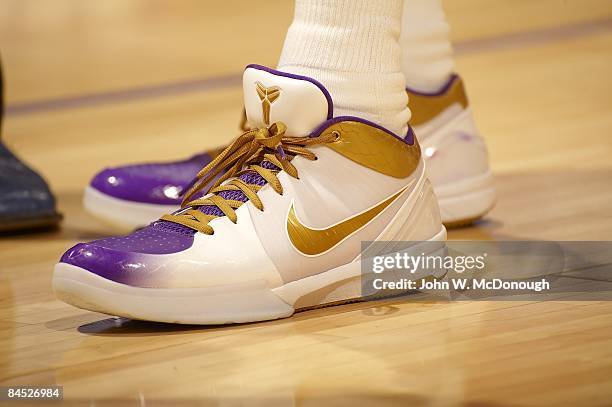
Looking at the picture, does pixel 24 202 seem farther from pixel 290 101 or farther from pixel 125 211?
pixel 290 101

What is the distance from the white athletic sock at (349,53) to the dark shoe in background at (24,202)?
22.7 inches

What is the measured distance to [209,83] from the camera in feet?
10.3

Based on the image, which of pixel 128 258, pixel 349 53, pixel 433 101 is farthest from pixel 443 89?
pixel 128 258

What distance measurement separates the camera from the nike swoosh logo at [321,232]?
1093 mm

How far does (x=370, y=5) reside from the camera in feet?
3.73

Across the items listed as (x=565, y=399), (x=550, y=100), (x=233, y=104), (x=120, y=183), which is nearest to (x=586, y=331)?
(x=565, y=399)

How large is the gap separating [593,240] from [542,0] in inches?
117

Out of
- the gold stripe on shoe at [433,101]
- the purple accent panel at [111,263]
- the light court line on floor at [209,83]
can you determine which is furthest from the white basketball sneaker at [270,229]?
the light court line on floor at [209,83]

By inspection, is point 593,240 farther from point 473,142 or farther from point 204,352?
point 204,352

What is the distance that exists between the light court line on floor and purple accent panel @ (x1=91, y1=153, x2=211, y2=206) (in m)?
1.48

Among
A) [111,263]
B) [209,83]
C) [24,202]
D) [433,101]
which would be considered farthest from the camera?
[209,83]

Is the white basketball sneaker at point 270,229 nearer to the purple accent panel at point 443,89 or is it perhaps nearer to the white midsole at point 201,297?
the white midsole at point 201,297

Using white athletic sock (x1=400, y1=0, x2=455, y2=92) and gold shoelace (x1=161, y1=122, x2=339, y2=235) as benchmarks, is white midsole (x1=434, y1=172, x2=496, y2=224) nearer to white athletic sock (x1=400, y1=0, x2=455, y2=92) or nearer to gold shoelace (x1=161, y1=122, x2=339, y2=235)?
white athletic sock (x1=400, y1=0, x2=455, y2=92)

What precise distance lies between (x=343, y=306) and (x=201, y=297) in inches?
6.1
